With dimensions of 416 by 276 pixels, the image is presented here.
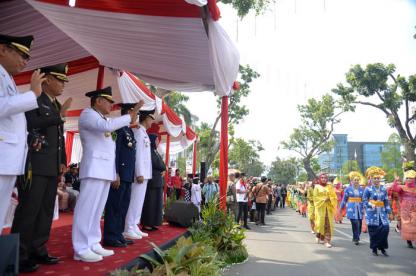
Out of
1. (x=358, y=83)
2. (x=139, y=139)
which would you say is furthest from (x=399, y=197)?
(x=358, y=83)

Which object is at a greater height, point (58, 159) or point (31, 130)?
point (31, 130)

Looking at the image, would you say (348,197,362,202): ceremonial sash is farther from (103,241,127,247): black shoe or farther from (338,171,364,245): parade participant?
(103,241,127,247): black shoe

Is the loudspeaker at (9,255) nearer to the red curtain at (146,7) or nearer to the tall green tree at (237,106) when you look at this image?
the red curtain at (146,7)

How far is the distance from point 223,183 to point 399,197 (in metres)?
5.10

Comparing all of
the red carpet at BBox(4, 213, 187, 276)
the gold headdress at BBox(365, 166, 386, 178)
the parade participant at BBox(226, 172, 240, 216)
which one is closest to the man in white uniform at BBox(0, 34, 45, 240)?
the red carpet at BBox(4, 213, 187, 276)

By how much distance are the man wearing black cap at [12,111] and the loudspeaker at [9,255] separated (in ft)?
1.85

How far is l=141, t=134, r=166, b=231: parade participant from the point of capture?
6.04m

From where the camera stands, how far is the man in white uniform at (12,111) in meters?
2.42

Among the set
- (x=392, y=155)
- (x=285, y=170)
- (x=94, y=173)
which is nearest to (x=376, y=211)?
(x=94, y=173)

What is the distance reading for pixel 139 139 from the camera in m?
5.23

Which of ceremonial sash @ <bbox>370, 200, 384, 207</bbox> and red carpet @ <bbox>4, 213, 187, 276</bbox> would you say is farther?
ceremonial sash @ <bbox>370, 200, 384, 207</bbox>

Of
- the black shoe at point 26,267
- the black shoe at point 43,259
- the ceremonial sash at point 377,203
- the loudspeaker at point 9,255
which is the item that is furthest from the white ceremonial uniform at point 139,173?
the ceremonial sash at point 377,203

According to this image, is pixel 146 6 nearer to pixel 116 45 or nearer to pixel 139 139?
pixel 116 45

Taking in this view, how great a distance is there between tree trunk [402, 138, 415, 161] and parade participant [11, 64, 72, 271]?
75.3 feet
